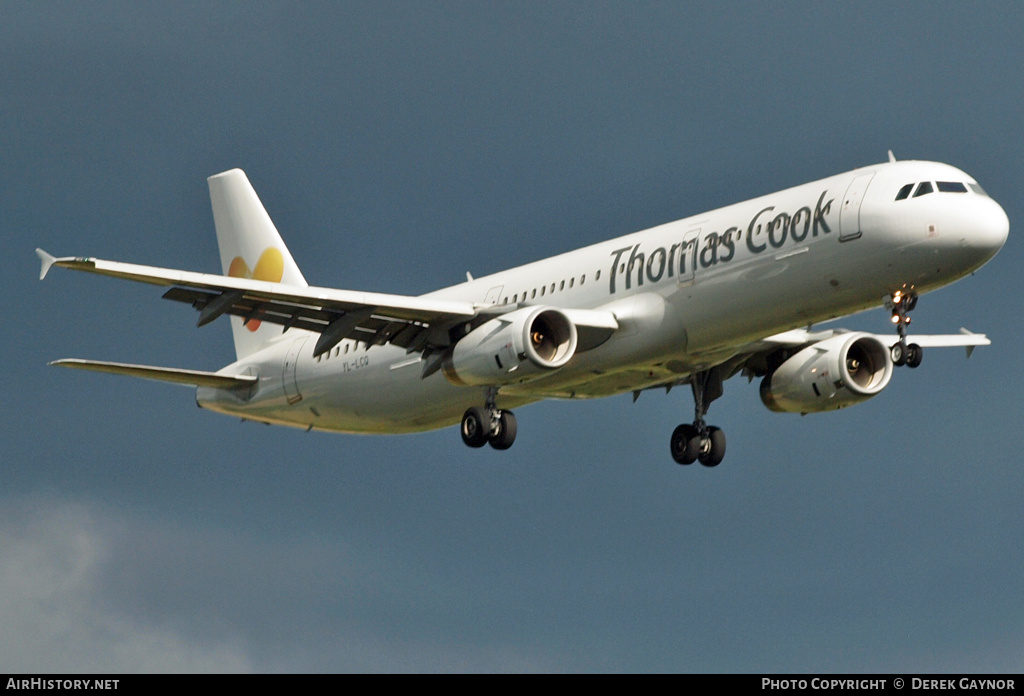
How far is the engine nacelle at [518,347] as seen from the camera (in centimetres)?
4459

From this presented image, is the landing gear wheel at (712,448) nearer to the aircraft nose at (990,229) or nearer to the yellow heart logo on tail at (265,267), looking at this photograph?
the aircraft nose at (990,229)

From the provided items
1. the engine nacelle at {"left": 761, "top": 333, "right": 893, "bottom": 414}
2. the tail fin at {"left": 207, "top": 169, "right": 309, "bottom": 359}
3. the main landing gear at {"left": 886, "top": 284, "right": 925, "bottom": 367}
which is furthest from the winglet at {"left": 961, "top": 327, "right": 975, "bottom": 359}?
the tail fin at {"left": 207, "top": 169, "right": 309, "bottom": 359}

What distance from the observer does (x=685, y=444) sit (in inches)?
2041

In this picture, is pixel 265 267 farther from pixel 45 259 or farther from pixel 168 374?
pixel 45 259

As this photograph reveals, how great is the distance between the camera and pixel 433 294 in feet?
173

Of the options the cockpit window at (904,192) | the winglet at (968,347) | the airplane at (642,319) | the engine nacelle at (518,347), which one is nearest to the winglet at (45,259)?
the airplane at (642,319)

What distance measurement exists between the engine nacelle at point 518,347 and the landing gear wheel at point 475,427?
139 centimetres

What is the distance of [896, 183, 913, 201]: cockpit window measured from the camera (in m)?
41.7

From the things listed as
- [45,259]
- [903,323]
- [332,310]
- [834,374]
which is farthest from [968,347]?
[45,259]

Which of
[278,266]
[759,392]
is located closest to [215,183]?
[278,266]

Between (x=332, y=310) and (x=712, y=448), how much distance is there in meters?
12.6

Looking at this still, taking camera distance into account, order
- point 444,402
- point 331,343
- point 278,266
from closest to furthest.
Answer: point 331,343 → point 444,402 → point 278,266
